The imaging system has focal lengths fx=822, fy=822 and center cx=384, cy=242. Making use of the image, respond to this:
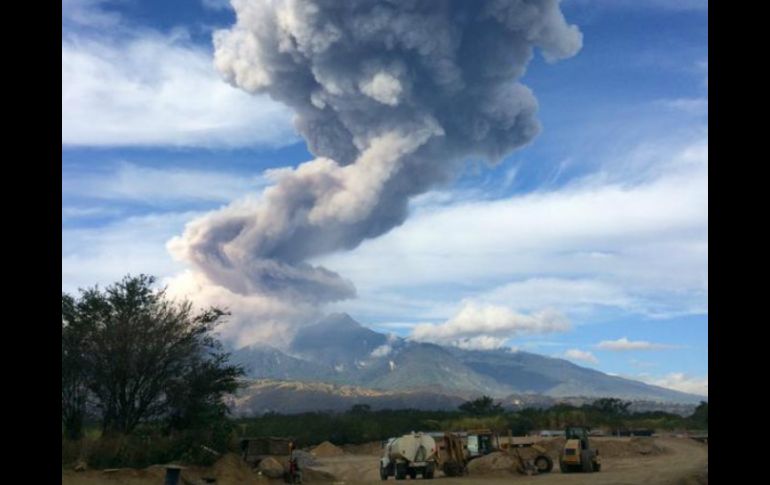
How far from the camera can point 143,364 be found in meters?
36.1

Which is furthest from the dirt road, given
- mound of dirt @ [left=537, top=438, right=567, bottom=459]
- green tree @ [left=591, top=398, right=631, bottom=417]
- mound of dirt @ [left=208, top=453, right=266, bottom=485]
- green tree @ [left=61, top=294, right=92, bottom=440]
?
green tree @ [left=591, top=398, right=631, bottom=417]

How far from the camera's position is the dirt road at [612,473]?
3425 centimetres

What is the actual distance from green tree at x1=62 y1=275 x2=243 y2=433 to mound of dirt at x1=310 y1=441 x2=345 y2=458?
2068 centimetres

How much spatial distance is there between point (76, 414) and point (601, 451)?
110ft

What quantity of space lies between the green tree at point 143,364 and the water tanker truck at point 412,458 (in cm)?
772

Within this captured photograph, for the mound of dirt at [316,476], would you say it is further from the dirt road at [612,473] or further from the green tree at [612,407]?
the green tree at [612,407]

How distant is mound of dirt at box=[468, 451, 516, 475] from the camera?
3734 cm

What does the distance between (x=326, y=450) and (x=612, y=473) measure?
24.2m

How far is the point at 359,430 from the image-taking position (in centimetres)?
6256

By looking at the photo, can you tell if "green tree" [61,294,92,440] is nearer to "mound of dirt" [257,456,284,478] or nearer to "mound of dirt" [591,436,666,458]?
"mound of dirt" [257,456,284,478]

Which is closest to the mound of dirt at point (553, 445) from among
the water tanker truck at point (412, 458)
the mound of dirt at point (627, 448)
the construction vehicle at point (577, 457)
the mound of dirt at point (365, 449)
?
the mound of dirt at point (627, 448)
